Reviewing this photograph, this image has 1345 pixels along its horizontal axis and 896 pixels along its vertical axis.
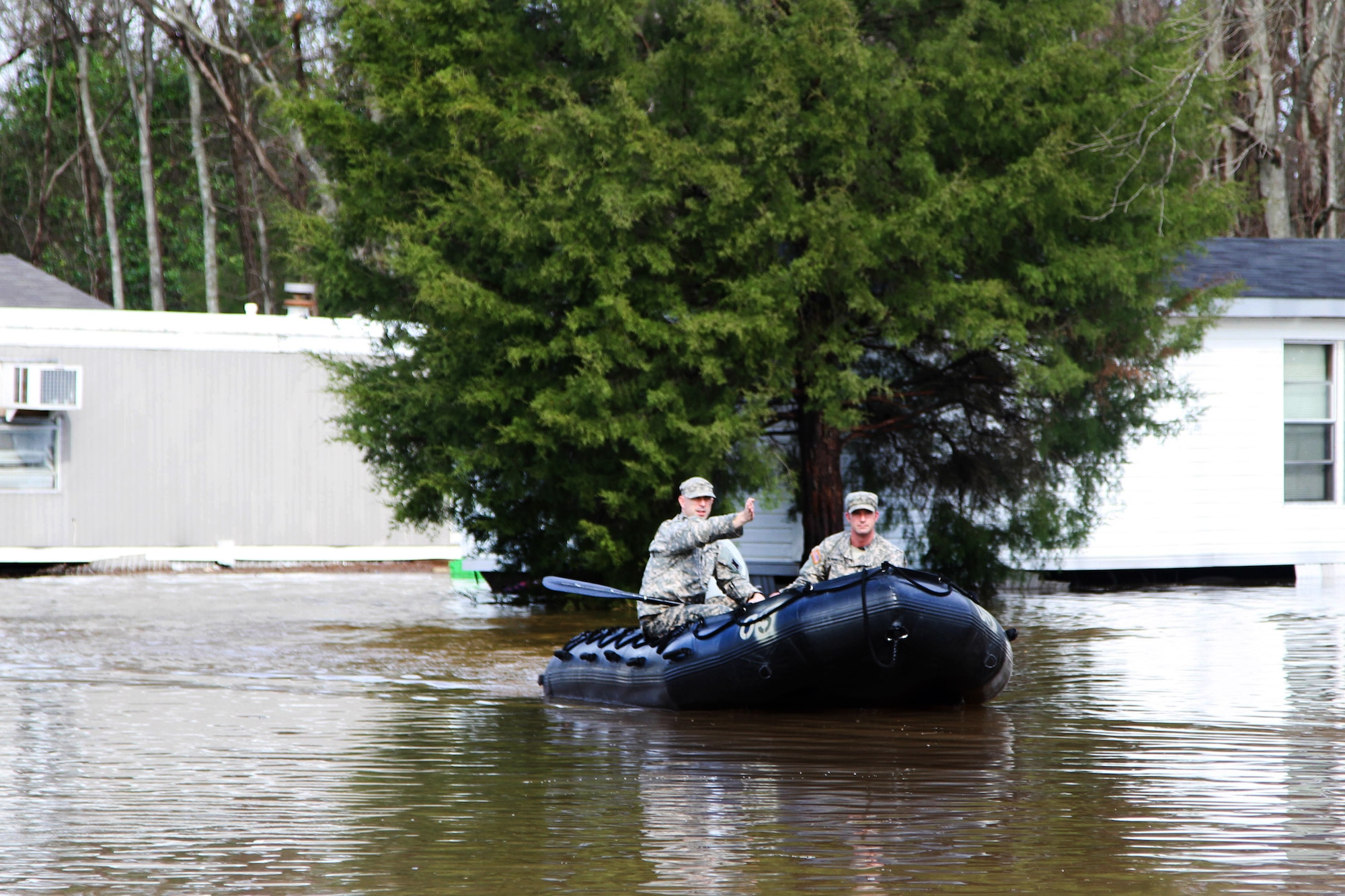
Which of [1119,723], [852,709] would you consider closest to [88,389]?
[852,709]

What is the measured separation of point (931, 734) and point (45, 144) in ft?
125

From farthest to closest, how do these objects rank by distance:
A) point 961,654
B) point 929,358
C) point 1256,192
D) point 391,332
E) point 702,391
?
1. point 1256,192
2. point 391,332
3. point 929,358
4. point 702,391
5. point 961,654

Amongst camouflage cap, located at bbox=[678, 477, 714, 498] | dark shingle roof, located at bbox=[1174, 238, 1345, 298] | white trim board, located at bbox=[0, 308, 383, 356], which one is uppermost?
dark shingle roof, located at bbox=[1174, 238, 1345, 298]

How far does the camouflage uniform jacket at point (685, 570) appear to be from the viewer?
10305 millimetres

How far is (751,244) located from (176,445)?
35.6 feet

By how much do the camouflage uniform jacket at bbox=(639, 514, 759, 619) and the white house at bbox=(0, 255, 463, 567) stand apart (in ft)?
40.5

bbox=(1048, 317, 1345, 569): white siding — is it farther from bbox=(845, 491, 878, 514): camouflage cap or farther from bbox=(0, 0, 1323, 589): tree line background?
bbox=(845, 491, 878, 514): camouflage cap

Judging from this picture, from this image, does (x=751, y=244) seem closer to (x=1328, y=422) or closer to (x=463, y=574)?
(x=1328, y=422)

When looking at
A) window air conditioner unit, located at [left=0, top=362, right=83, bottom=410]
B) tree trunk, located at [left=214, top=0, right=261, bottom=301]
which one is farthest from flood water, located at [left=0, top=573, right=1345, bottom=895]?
tree trunk, located at [left=214, top=0, right=261, bottom=301]

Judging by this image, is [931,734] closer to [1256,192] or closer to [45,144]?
[1256,192]

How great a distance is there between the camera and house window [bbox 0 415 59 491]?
73.2 feet

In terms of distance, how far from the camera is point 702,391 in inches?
614

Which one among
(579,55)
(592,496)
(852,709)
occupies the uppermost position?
(579,55)

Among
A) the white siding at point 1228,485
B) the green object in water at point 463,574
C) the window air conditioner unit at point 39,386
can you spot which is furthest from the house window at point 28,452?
the white siding at point 1228,485
